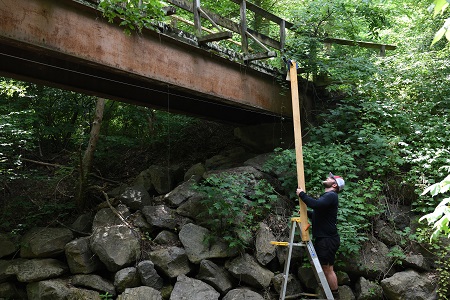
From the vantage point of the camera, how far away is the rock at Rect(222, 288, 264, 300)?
21.5 ft

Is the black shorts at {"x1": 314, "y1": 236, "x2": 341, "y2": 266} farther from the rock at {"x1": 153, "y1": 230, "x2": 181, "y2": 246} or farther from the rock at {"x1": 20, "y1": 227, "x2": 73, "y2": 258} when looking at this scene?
the rock at {"x1": 20, "y1": 227, "x2": 73, "y2": 258}

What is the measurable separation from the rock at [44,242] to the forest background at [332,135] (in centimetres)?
55

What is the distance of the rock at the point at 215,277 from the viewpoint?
22.2 ft

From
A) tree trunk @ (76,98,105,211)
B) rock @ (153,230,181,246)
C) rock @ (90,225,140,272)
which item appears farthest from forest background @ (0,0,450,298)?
rock @ (153,230,181,246)

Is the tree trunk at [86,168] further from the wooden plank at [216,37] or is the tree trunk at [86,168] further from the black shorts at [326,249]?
the black shorts at [326,249]

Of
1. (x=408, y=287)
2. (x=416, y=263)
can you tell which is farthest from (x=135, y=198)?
(x=416, y=263)

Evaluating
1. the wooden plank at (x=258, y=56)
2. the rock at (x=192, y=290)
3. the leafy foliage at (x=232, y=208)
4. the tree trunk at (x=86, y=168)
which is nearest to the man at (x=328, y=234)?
the leafy foliage at (x=232, y=208)

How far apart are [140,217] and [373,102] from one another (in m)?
5.40

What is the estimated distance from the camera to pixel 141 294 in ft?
21.0

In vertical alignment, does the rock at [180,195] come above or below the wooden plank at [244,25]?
below

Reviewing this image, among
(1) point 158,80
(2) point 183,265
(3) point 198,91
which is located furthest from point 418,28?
(2) point 183,265

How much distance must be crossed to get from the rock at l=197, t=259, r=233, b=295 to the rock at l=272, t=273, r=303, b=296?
0.70 meters

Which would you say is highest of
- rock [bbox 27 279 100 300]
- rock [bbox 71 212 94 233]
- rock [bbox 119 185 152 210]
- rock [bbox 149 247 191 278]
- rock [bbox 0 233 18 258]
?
rock [bbox 119 185 152 210]

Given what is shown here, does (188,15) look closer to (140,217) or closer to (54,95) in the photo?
(54,95)
